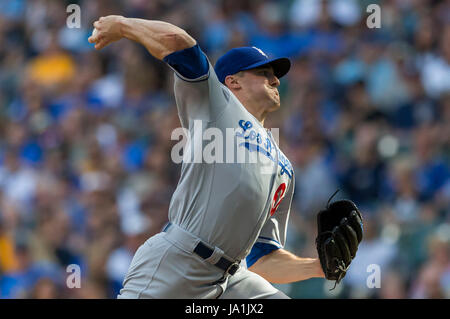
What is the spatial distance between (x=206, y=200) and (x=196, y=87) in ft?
1.75

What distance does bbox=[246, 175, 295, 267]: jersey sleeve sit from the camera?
174 inches

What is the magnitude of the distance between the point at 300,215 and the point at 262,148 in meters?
3.24

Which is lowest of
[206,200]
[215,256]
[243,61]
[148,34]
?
[215,256]

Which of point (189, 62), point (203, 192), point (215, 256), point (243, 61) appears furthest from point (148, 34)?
point (215, 256)

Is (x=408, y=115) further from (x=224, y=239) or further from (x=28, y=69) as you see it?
(x=28, y=69)

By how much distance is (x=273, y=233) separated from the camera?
445 cm

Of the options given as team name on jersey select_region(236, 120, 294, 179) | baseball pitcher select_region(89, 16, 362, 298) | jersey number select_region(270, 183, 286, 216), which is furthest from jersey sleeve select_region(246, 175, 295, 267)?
baseball pitcher select_region(89, 16, 362, 298)

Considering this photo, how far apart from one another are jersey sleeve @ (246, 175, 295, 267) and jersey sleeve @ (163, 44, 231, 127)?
0.83m

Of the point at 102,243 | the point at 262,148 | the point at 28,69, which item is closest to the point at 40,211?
the point at 102,243

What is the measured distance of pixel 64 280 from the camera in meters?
7.24

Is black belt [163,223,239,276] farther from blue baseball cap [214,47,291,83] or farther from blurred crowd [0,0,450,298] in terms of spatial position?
blurred crowd [0,0,450,298]

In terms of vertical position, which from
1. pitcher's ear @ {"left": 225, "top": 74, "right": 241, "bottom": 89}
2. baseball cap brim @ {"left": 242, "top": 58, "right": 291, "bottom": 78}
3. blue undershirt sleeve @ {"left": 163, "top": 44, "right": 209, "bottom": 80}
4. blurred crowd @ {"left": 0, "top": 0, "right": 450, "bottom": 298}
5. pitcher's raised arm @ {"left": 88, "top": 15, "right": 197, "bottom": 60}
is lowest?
blurred crowd @ {"left": 0, "top": 0, "right": 450, "bottom": 298}

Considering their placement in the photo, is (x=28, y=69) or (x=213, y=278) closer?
(x=213, y=278)

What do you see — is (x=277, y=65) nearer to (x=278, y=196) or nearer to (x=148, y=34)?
(x=278, y=196)
